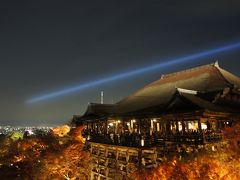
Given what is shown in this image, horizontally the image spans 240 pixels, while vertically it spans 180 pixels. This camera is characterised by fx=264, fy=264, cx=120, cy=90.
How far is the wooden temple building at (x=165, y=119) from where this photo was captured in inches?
899

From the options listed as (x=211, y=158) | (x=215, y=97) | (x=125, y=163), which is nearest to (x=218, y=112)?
(x=215, y=97)

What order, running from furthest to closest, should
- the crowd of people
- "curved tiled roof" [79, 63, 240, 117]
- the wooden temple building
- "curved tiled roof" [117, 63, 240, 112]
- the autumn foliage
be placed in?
the autumn foliage → "curved tiled roof" [117, 63, 240, 112] → "curved tiled roof" [79, 63, 240, 117] → the wooden temple building → the crowd of people

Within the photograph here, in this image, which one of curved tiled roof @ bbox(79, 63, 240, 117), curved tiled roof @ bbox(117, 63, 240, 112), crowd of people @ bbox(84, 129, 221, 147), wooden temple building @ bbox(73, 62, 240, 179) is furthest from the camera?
curved tiled roof @ bbox(117, 63, 240, 112)

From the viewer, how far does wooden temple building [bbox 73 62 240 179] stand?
22.8 meters

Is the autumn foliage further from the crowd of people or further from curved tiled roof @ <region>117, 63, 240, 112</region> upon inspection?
curved tiled roof @ <region>117, 63, 240, 112</region>

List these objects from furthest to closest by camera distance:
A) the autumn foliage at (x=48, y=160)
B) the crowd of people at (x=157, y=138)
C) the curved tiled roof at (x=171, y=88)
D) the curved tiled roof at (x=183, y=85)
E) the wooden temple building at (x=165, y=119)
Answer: the autumn foliage at (x=48, y=160)
the curved tiled roof at (x=183, y=85)
the curved tiled roof at (x=171, y=88)
the wooden temple building at (x=165, y=119)
the crowd of people at (x=157, y=138)

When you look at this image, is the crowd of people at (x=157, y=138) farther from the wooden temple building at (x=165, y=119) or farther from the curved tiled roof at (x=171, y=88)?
the curved tiled roof at (x=171, y=88)

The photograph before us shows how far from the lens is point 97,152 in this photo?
109ft

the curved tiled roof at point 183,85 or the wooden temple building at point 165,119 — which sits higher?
the curved tiled roof at point 183,85

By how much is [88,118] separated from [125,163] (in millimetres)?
10954

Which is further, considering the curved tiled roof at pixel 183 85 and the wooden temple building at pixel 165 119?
the curved tiled roof at pixel 183 85

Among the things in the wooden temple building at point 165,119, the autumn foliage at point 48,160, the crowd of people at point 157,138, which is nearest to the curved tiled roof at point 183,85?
the wooden temple building at point 165,119

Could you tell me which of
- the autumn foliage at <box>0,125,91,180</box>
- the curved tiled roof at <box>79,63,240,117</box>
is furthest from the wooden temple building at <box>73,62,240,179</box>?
the autumn foliage at <box>0,125,91,180</box>

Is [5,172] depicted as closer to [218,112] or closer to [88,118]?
[88,118]
